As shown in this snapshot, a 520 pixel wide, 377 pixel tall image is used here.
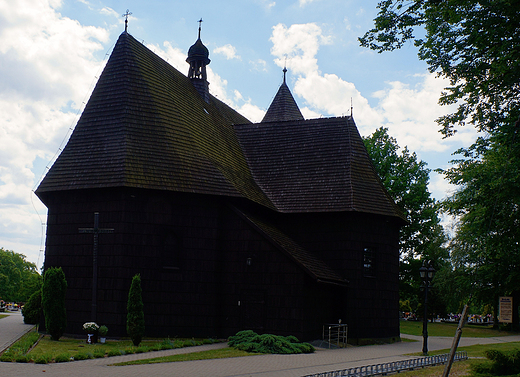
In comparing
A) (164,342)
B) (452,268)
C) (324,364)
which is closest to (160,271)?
(164,342)

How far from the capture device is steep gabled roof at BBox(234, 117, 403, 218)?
22.3 meters

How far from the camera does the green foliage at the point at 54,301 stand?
1620 cm

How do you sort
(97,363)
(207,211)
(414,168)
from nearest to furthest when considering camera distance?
(97,363), (207,211), (414,168)

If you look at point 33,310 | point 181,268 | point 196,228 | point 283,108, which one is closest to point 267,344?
point 181,268

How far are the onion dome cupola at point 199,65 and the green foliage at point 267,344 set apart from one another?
595 inches

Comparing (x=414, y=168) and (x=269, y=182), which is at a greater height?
(x=414, y=168)

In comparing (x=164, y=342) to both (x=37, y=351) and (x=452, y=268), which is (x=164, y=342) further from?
(x=452, y=268)

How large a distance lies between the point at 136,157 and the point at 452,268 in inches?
1057

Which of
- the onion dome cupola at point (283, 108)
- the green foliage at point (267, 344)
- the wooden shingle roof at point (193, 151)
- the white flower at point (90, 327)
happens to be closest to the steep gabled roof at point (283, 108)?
the onion dome cupola at point (283, 108)

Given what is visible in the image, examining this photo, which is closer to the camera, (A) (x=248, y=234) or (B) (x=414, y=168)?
(A) (x=248, y=234)

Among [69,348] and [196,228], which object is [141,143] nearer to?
[196,228]

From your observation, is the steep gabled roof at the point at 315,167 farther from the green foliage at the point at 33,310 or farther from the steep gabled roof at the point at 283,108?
the green foliage at the point at 33,310

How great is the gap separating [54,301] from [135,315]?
2.72 metres

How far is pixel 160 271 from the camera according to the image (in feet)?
60.4
